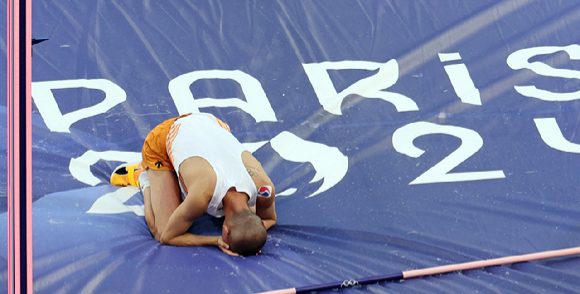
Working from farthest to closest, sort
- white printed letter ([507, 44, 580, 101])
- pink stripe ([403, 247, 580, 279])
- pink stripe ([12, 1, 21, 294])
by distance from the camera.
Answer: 1. white printed letter ([507, 44, 580, 101])
2. pink stripe ([403, 247, 580, 279])
3. pink stripe ([12, 1, 21, 294])

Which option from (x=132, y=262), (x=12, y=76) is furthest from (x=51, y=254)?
(x=12, y=76)

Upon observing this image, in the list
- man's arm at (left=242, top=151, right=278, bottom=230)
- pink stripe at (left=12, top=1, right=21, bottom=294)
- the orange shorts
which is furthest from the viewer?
the orange shorts

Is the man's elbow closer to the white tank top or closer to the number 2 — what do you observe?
the white tank top

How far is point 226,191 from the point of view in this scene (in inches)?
74.2

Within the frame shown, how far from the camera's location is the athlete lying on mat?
185 cm

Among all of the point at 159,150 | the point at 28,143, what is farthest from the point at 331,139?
the point at 28,143

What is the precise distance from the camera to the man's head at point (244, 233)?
5.91 feet

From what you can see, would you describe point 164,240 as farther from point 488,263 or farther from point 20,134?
point 488,263

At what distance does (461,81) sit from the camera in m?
2.79

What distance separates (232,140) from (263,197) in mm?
283

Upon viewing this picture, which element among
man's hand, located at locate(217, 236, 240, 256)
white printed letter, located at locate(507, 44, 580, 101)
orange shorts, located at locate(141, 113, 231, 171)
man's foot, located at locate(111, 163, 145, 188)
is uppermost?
white printed letter, located at locate(507, 44, 580, 101)

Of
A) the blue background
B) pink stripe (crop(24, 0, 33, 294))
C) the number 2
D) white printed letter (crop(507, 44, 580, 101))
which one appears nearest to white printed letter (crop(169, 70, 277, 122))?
the blue background

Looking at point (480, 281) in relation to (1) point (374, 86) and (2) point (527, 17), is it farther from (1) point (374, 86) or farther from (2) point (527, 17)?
(2) point (527, 17)

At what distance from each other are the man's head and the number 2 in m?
0.80
